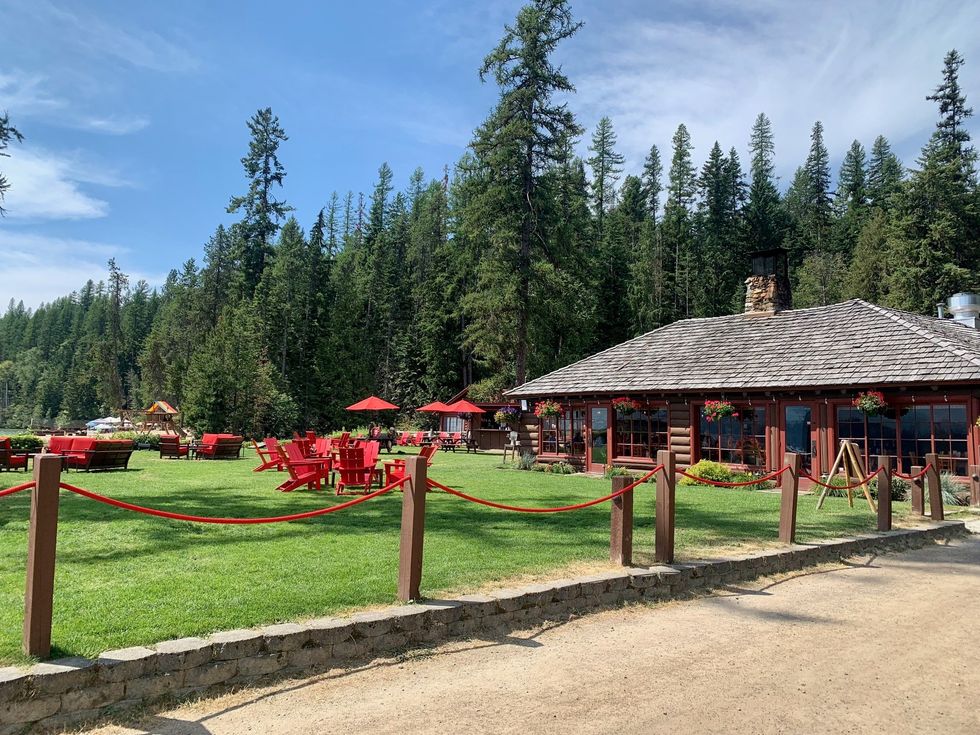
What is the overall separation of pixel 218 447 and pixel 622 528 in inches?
676

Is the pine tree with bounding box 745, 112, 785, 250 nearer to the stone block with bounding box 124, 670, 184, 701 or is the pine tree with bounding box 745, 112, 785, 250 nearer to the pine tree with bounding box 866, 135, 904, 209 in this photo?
the pine tree with bounding box 866, 135, 904, 209

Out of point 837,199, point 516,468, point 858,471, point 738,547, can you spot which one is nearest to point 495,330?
point 516,468

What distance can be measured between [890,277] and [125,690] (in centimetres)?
4384

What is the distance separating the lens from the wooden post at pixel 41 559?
3793 mm

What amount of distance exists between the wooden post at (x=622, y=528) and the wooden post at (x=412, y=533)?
2.28 meters

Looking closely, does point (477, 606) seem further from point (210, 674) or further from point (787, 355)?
point (787, 355)

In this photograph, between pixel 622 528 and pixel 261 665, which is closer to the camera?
pixel 261 665

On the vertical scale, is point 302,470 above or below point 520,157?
below

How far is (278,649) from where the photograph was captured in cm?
420

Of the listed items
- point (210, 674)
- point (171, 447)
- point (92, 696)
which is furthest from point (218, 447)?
point (92, 696)

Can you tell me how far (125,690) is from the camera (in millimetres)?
3678

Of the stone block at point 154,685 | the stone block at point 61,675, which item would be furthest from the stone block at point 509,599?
the stone block at point 61,675

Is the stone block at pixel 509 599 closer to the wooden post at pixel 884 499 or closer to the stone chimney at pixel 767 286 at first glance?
the wooden post at pixel 884 499

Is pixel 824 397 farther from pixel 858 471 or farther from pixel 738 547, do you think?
pixel 738 547
